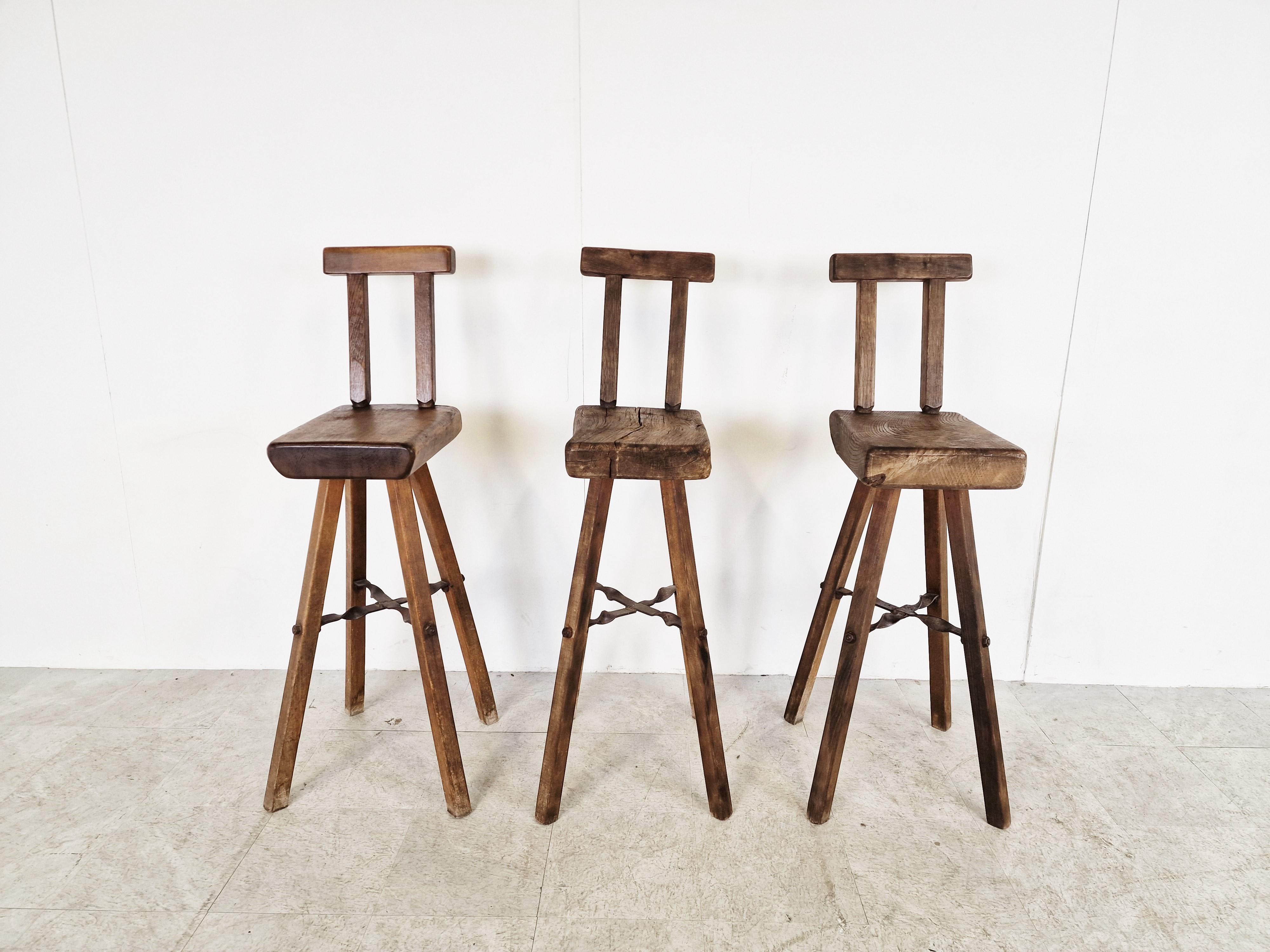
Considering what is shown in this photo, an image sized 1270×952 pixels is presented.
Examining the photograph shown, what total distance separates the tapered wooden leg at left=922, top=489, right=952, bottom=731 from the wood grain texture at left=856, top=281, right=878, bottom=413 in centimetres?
29

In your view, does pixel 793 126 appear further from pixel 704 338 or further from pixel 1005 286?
pixel 1005 286

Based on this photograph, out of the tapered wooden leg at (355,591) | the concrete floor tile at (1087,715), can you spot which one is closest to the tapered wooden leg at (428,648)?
the tapered wooden leg at (355,591)

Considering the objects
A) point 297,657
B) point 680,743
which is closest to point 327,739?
point 297,657

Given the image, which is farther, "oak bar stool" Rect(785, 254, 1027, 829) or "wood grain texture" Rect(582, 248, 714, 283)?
"wood grain texture" Rect(582, 248, 714, 283)

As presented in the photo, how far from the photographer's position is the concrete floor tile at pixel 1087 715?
2.05 m

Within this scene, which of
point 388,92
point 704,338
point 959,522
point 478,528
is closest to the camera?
point 959,522

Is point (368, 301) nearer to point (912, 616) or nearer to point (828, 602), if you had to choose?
point (828, 602)

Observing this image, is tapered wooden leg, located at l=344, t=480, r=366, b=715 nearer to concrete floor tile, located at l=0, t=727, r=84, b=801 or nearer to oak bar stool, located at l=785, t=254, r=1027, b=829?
concrete floor tile, located at l=0, t=727, r=84, b=801

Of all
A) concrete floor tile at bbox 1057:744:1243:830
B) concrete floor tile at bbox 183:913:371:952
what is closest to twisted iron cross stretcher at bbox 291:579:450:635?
concrete floor tile at bbox 183:913:371:952

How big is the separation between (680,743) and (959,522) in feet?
3.11

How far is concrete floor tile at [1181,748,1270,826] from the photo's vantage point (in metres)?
1.79

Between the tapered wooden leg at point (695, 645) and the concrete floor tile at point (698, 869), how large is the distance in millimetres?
95

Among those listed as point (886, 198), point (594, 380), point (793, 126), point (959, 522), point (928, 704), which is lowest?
point (928, 704)

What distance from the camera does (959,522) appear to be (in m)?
1.67
